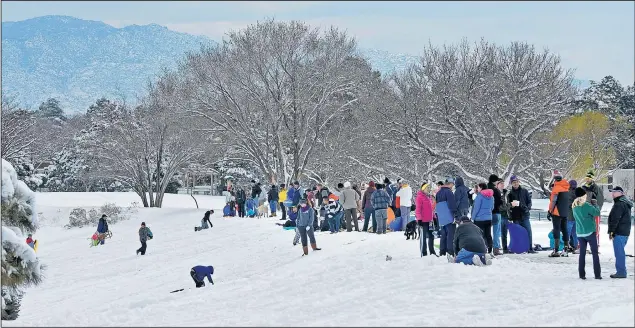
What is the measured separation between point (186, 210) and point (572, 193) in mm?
34249

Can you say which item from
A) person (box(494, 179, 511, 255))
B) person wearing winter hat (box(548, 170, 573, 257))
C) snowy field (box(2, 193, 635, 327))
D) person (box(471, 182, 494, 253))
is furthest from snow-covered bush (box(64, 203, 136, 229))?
person wearing winter hat (box(548, 170, 573, 257))

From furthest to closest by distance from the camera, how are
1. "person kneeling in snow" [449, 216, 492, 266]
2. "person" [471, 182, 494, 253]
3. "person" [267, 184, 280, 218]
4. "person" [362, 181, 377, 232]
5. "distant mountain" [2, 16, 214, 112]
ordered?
"distant mountain" [2, 16, 214, 112], "person" [267, 184, 280, 218], "person" [362, 181, 377, 232], "person" [471, 182, 494, 253], "person kneeling in snow" [449, 216, 492, 266]

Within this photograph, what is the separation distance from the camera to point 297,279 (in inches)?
649

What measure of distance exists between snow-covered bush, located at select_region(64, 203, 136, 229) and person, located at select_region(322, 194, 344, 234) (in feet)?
83.4

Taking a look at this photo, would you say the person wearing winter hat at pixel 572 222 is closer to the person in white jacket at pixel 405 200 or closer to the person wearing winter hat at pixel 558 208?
the person wearing winter hat at pixel 558 208

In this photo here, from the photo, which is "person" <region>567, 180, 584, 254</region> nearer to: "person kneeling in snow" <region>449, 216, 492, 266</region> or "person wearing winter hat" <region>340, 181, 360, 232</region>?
"person kneeling in snow" <region>449, 216, 492, 266</region>

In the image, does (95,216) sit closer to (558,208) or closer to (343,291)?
(558,208)

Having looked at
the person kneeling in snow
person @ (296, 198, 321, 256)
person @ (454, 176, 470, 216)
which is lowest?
the person kneeling in snow

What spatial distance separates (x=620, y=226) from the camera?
44.3 ft

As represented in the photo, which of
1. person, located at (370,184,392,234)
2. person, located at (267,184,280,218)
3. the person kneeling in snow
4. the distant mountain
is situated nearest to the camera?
the person kneeling in snow

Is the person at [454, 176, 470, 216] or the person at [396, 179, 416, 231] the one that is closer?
the person at [454, 176, 470, 216]

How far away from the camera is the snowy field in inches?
434

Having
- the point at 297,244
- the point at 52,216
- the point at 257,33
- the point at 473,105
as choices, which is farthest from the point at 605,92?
the point at 297,244

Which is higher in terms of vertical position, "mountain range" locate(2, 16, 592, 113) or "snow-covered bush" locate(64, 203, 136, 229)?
"mountain range" locate(2, 16, 592, 113)
